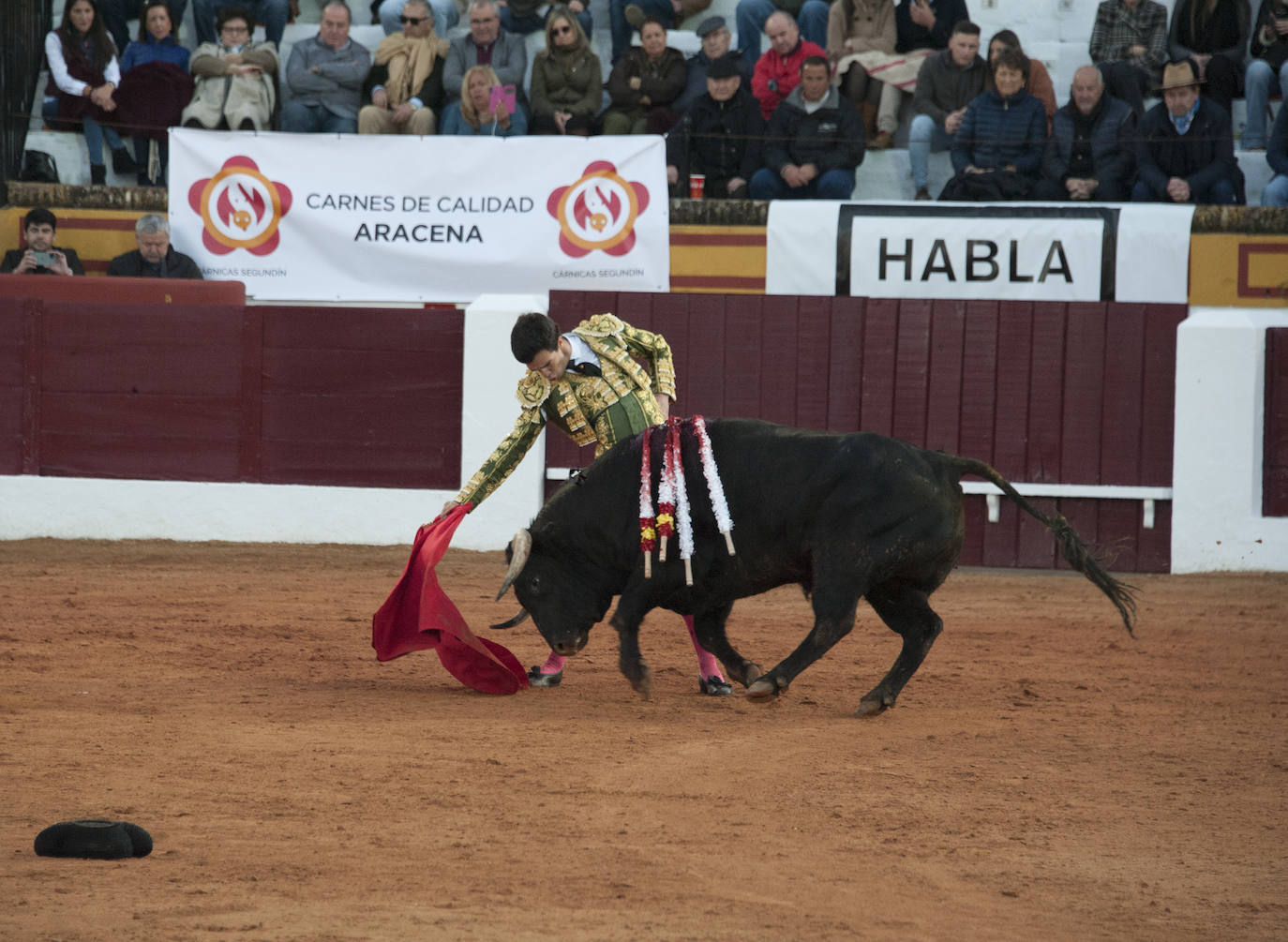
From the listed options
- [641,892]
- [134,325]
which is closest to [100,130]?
[134,325]

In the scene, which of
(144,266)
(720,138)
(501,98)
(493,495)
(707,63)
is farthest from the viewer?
(707,63)

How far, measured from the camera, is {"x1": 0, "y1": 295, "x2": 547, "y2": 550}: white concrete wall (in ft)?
29.9

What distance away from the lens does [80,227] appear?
1048 cm

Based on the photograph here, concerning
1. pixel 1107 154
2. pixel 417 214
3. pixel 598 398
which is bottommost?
pixel 598 398

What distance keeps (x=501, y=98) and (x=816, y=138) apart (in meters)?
2.07

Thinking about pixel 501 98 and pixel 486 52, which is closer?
pixel 501 98

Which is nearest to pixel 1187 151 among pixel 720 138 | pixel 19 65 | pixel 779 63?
pixel 779 63

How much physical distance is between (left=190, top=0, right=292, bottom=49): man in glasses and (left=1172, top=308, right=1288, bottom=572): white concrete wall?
6711mm

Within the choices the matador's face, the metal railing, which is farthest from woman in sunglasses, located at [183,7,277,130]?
the matador's face

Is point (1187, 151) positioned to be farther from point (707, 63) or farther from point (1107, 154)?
point (707, 63)

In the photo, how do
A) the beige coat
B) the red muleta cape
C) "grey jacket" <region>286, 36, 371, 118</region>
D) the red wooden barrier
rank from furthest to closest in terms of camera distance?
1. "grey jacket" <region>286, 36, 371, 118</region>
2. the beige coat
3. the red wooden barrier
4. the red muleta cape

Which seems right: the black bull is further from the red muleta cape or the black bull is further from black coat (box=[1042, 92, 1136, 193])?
black coat (box=[1042, 92, 1136, 193])

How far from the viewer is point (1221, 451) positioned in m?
8.62

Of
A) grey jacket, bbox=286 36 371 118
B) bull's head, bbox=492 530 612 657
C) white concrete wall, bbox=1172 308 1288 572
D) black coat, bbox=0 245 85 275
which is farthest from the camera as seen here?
grey jacket, bbox=286 36 371 118
